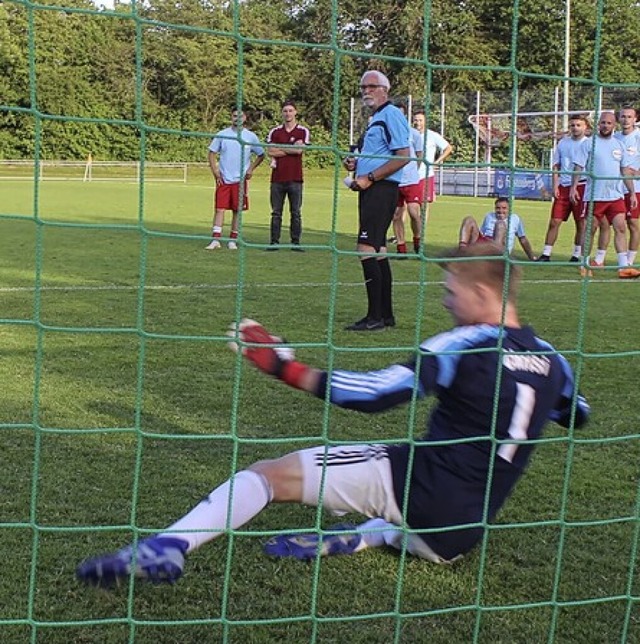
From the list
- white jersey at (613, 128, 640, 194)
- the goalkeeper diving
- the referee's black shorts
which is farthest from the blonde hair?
white jersey at (613, 128, 640, 194)

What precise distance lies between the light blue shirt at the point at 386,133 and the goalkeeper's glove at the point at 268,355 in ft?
11.4

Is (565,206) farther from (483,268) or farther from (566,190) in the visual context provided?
(483,268)

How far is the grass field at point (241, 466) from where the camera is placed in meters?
2.38

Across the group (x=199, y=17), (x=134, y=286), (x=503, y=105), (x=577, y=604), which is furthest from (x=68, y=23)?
(x=577, y=604)

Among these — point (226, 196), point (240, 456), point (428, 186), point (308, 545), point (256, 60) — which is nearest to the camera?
point (308, 545)

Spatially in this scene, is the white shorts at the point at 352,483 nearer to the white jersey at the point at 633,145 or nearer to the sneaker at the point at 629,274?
the sneaker at the point at 629,274

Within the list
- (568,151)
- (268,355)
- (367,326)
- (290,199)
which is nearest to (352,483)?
(268,355)

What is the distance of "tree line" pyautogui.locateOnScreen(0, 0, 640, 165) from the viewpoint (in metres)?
17.2

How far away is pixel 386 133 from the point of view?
578 cm

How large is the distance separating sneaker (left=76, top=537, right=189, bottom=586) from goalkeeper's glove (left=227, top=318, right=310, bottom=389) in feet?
1.69

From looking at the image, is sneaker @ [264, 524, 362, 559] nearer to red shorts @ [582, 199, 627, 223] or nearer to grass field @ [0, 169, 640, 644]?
grass field @ [0, 169, 640, 644]

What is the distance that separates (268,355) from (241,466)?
1174 millimetres

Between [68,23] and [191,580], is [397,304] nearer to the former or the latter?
[191,580]

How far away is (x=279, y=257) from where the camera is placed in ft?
32.8
